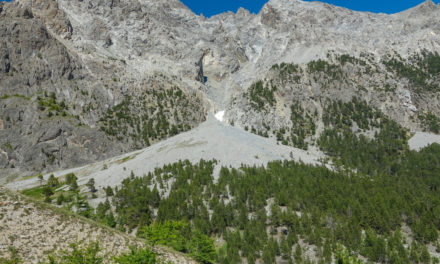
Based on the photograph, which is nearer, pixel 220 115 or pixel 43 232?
pixel 43 232

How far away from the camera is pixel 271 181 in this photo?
75250 mm

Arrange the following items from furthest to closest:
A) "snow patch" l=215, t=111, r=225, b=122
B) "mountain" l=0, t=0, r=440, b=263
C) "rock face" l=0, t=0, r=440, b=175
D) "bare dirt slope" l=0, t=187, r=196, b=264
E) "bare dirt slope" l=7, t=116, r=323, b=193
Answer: "snow patch" l=215, t=111, r=225, b=122
"rock face" l=0, t=0, r=440, b=175
"bare dirt slope" l=7, t=116, r=323, b=193
"mountain" l=0, t=0, r=440, b=263
"bare dirt slope" l=0, t=187, r=196, b=264

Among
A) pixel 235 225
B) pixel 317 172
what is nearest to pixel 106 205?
pixel 235 225

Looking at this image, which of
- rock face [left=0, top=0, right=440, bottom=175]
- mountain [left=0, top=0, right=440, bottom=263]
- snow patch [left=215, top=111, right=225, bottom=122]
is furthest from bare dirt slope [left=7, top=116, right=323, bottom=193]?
snow patch [left=215, top=111, right=225, bottom=122]

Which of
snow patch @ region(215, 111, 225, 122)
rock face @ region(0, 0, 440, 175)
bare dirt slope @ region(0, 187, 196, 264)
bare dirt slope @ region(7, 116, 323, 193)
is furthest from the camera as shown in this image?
snow patch @ region(215, 111, 225, 122)

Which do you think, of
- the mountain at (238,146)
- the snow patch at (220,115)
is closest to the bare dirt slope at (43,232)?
the mountain at (238,146)

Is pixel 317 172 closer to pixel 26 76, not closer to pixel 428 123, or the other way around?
pixel 428 123

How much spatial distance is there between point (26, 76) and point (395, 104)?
18720cm

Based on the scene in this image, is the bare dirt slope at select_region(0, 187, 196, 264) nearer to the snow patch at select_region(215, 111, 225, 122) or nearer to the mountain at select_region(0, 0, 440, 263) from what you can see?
the mountain at select_region(0, 0, 440, 263)

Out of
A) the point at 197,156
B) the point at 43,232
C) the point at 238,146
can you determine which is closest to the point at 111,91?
the point at 197,156

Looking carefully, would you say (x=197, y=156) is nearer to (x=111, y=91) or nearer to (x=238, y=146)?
(x=238, y=146)

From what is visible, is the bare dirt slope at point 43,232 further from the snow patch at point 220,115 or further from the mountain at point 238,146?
the snow patch at point 220,115

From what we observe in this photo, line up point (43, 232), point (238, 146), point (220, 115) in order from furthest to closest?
point (220, 115), point (238, 146), point (43, 232)

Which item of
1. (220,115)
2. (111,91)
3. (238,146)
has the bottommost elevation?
(238,146)
